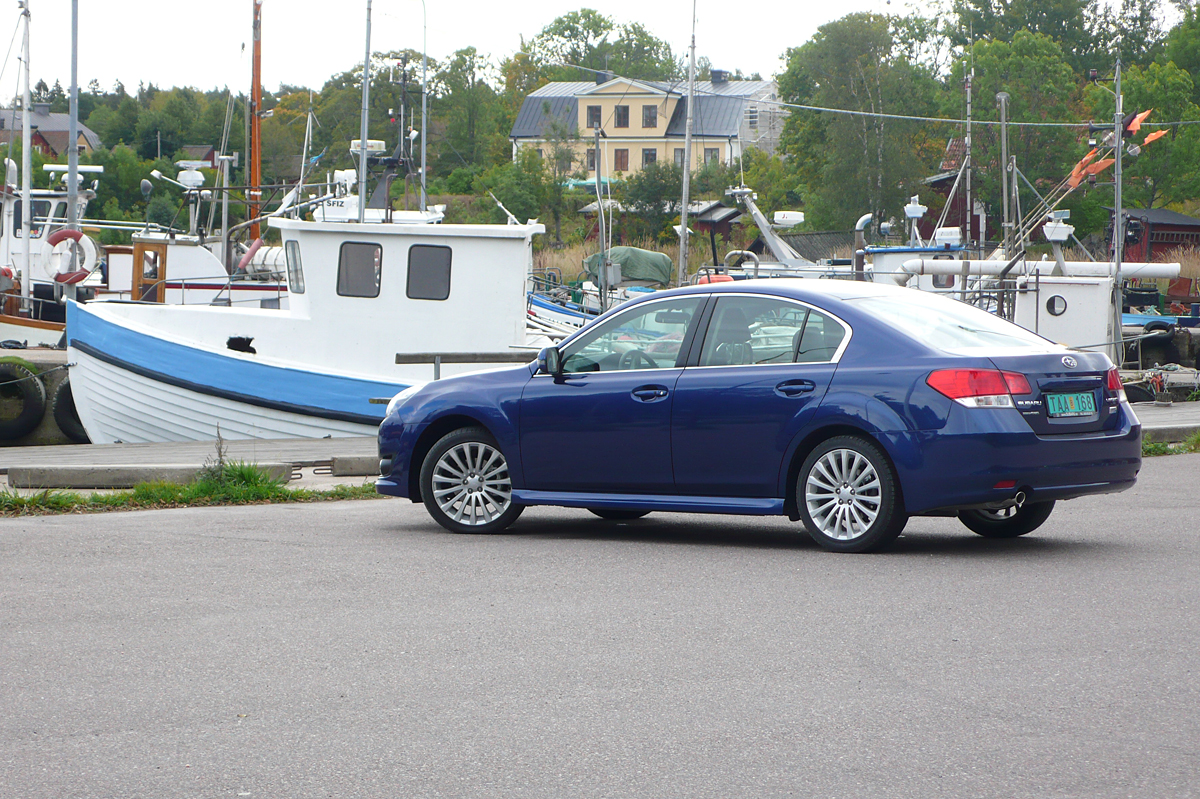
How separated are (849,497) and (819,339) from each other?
0.92 meters

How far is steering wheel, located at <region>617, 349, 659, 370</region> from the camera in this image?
9.12 meters

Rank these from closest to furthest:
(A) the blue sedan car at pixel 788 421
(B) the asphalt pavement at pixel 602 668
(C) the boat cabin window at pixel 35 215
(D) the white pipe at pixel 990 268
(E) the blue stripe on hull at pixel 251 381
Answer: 1. (B) the asphalt pavement at pixel 602 668
2. (A) the blue sedan car at pixel 788 421
3. (E) the blue stripe on hull at pixel 251 381
4. (D) the white pipe at pixel 990 268
5. (C) the boat cabin window at pixel 35 215

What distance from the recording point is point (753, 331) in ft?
28.7

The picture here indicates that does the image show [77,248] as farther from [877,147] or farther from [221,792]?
[877,147]

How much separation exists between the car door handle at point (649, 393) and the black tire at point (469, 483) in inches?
42.7

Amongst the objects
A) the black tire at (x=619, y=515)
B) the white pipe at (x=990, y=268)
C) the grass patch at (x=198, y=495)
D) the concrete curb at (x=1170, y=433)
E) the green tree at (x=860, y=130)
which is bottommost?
the grass patch at (x=198, y=495)

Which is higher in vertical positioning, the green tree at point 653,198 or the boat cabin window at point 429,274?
the green tree at point 653,198

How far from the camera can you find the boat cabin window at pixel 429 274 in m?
19.6

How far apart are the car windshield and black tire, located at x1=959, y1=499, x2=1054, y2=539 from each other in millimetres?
1031

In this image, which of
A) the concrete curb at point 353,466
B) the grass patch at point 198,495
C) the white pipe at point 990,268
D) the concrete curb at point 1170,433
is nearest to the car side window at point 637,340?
the grass patch at point 198,495

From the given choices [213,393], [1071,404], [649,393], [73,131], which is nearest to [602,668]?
[649,393]

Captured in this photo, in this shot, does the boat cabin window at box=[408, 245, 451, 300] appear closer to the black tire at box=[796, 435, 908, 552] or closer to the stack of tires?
the stack of tires

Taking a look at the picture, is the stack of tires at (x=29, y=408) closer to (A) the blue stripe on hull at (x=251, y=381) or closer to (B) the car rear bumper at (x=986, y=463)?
(A) the blue stripe on hull at (x=251, y=381)

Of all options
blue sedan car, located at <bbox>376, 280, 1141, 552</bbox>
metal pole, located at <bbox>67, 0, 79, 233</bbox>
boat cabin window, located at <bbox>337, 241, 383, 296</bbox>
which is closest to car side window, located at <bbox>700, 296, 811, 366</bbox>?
blue sedan car, located at <bbox>376, 280, 1141, 552</bbox>
